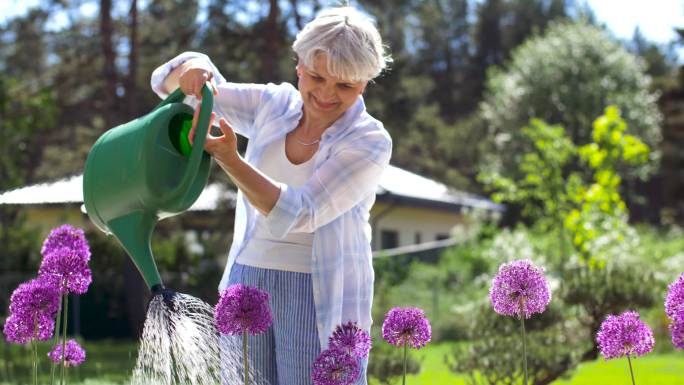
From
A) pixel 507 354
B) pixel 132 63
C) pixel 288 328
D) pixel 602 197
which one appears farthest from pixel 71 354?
pixel 132 63

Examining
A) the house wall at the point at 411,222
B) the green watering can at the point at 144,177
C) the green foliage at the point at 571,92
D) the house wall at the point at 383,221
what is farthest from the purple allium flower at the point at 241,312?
Answer: the green foliage at the point at 571,92

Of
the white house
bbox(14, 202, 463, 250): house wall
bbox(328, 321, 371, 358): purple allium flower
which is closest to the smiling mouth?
bbox(328, 321, 371, 358): purple allium flower

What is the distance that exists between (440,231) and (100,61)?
12.4 m

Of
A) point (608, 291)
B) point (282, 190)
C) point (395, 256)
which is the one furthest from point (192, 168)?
point (395, 256)

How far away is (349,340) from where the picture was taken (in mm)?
2230

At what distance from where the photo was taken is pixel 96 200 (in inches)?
94.5

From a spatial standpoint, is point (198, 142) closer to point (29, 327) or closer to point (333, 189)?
point (333, 189)

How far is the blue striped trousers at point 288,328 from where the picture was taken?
8.81 ft

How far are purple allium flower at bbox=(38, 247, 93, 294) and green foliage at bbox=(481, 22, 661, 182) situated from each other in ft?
74.1

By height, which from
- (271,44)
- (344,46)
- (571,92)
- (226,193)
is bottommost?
(344,46)

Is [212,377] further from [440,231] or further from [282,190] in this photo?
[440,231]

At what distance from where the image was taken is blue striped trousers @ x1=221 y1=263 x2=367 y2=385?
2.69 meters

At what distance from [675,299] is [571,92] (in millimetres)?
23446

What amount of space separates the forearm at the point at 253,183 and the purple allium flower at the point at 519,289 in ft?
1.96
